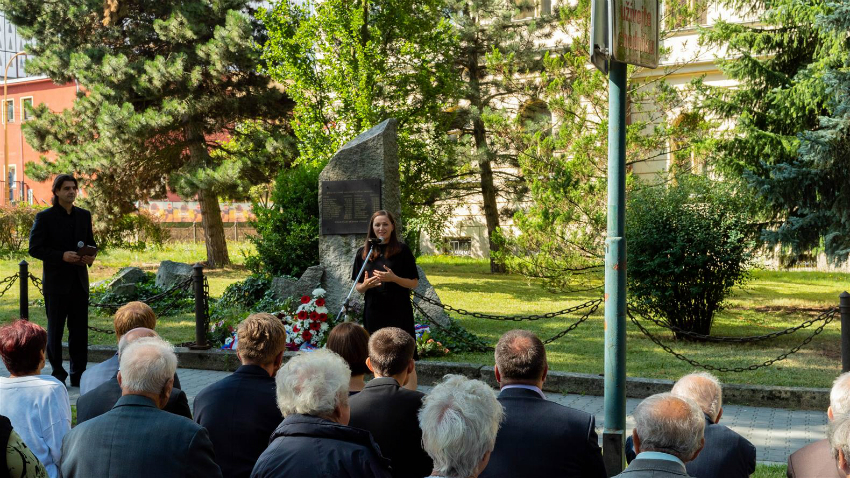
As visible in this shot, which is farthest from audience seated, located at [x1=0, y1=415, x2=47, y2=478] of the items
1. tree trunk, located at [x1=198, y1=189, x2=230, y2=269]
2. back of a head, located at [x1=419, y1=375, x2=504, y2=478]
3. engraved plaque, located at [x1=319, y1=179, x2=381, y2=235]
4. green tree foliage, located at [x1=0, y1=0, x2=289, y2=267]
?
tree trunk, located at [x1=198, y1=189, x2=230, y2=269]

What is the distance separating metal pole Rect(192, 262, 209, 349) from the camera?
10.1 meters

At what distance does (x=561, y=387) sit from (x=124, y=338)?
5.36 m

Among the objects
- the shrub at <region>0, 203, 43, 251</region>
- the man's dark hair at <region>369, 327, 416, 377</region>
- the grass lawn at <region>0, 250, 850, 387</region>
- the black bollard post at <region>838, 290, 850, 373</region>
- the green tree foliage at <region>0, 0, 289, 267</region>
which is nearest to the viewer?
the man's dark hair at <region>369, 327, 416, 377</region>

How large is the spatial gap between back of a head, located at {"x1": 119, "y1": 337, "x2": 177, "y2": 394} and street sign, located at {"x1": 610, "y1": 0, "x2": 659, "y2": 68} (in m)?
2.68

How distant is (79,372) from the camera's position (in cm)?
867

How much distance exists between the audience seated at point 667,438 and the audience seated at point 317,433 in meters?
0.97

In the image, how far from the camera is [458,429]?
270 centimetres

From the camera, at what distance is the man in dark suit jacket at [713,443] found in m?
3.70

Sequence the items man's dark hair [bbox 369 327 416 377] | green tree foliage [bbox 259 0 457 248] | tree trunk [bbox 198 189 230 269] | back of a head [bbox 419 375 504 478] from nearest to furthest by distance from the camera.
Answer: back of a head [bbox 419 375 504 478]
man's dark hair [bbox 369 327 416 377]
green tree foliage [bbox 259 0 457 248]
tree trunk [bbox 198 189 230 269]

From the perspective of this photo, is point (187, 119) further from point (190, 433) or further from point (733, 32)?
point (190, 433)

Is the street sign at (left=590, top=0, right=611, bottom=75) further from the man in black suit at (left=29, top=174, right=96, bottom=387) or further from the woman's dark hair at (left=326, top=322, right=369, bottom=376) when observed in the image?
the man in black suit at (left=29, top=174, right=96, bottom=387)

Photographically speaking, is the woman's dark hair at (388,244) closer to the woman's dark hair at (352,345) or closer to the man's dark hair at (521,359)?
the woman's dark hair at (352,345)

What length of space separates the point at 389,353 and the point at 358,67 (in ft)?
52.9

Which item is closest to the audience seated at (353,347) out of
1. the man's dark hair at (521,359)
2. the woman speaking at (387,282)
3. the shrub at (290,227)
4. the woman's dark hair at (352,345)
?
the woman's dark hair at (352,345)
